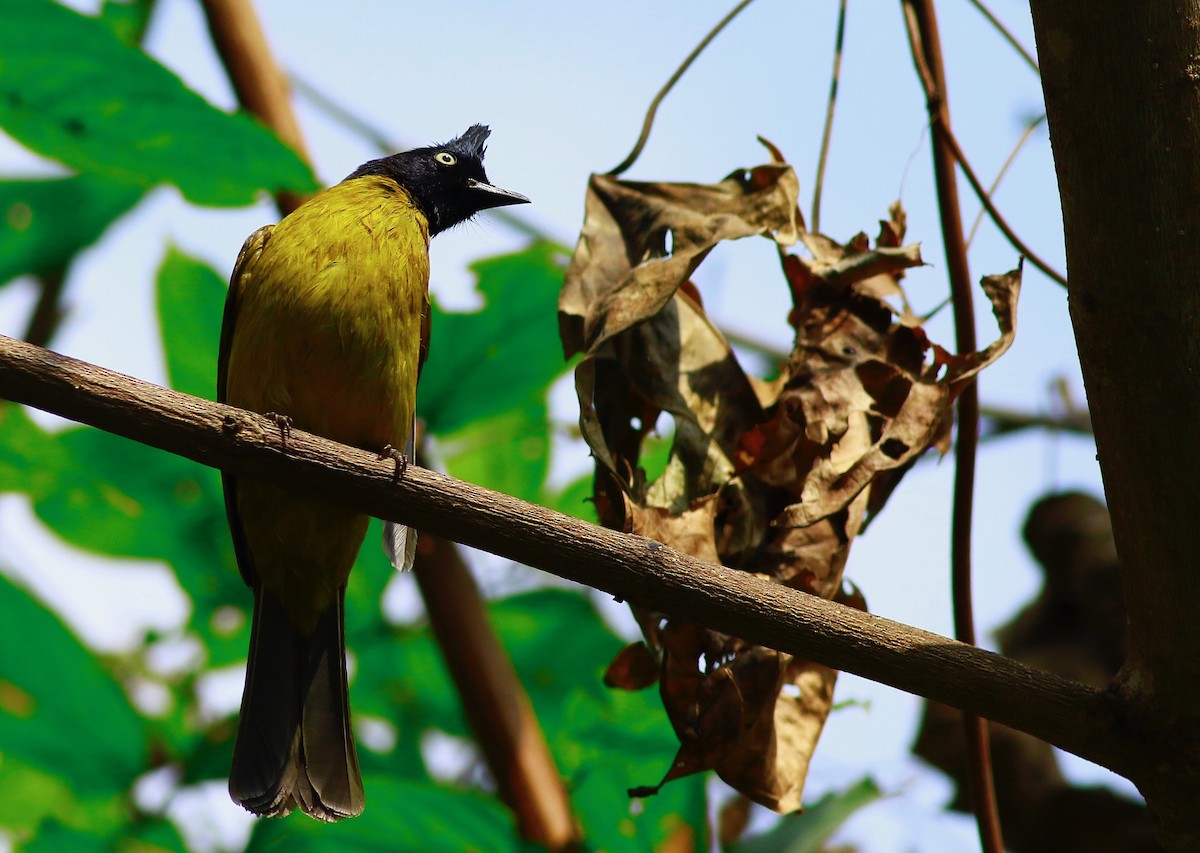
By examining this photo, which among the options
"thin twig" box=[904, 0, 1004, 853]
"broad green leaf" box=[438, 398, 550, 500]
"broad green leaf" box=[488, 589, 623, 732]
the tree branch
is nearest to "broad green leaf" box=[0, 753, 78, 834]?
"broad green leaf" box=[488, 589, 623, 732]

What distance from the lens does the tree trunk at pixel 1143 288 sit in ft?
5.48

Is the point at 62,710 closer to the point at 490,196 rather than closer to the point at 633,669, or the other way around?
the point at 633,669

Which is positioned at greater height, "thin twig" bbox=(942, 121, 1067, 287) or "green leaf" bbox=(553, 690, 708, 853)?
"thin twig" bbox=(942, 121, 1067, 287)

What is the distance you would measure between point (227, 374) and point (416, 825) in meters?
1.36

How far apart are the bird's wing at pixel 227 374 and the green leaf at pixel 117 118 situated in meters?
0.49

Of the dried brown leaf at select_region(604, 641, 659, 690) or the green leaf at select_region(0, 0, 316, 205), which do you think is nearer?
the dried brown leaf at select_region(604, 641, 659, 690)

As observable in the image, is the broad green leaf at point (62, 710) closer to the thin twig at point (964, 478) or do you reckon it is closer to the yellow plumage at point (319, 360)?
the yellow plumage at point (319, 360)

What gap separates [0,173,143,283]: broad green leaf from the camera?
320 centimetres

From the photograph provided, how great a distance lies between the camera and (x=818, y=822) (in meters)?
3.17

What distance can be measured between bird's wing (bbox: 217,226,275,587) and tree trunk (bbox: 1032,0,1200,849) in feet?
7.56

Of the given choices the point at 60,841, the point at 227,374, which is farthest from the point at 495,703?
the point at 227,374

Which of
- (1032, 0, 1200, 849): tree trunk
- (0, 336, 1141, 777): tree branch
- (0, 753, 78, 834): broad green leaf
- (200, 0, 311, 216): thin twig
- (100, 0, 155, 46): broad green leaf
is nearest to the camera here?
(1032, 0, 1200, 849): tree trunk

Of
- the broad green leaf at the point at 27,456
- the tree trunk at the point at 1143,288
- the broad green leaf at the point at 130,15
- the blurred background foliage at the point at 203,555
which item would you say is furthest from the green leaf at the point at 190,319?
the tree trunk at the point at 1143,288

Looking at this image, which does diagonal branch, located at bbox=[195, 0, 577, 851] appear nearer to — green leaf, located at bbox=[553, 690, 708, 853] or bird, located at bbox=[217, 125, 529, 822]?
green leaf, located at bbox=[553, 690, 708, 853]
